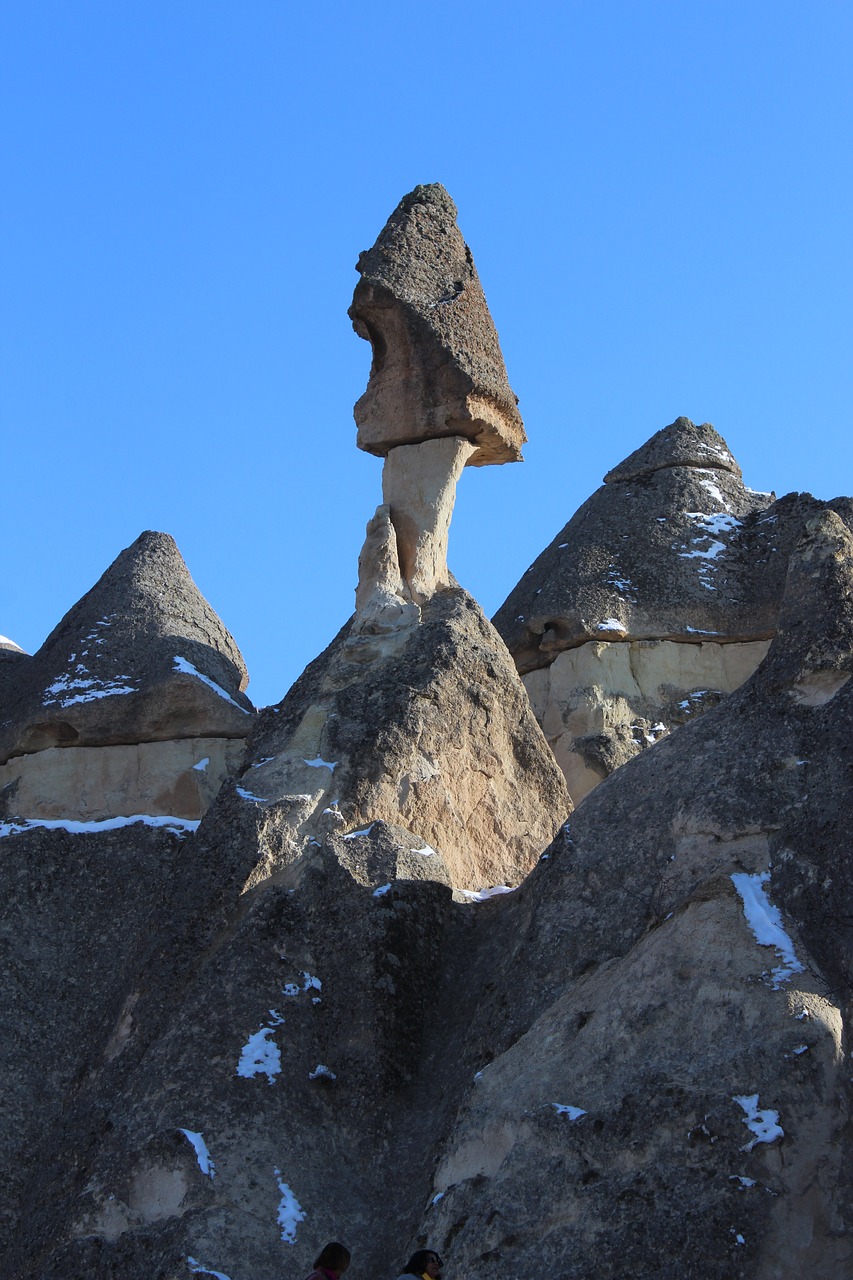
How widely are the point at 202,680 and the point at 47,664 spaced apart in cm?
118

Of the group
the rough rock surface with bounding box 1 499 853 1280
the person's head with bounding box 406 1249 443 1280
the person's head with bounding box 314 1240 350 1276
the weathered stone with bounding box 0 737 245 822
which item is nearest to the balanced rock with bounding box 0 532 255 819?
the weathered stone with bounding box 0 737 245 822

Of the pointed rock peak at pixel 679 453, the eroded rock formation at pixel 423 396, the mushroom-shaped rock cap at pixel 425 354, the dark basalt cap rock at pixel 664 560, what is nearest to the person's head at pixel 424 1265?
the eroded rock formation at pixel 423 396

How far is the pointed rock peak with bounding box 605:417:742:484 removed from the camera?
53.3 ft

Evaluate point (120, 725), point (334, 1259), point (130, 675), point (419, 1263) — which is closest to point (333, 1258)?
point (334, 1259)

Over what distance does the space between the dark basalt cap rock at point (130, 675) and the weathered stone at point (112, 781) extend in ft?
0.33

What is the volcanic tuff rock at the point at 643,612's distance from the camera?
14305 millimetres

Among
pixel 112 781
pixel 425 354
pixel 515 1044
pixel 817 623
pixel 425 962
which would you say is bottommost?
pixel 515 1044

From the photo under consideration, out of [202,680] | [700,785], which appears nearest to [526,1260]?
[700,785]

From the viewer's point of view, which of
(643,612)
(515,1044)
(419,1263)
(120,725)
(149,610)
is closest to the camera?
(419,1263)

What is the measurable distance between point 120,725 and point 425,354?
318cm

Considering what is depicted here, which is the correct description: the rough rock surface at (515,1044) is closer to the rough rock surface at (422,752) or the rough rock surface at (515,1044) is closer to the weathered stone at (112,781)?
the rough rock surface at (422,752)

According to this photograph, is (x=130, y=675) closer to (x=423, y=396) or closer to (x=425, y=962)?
(x=423, y=396)

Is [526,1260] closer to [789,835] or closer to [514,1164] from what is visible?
[514,1164]

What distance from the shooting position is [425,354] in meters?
11.9
